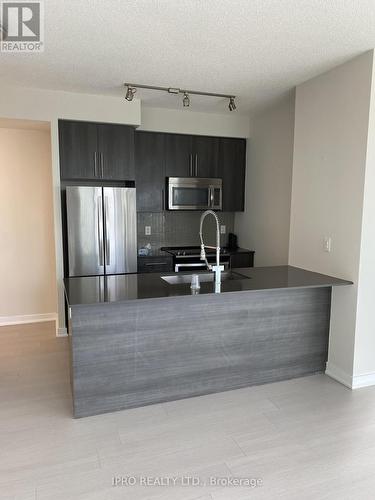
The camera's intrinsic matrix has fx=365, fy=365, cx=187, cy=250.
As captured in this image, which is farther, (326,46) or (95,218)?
(95,218)

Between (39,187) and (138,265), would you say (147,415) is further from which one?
(39,187)

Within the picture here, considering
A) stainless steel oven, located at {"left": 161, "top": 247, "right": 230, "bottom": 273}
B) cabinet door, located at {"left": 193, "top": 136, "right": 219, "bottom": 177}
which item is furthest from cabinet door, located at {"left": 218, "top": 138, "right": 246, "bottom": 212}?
stainless steel oven, located at {"left": 161, "top": 247, "right": 230, "bottom": 273}

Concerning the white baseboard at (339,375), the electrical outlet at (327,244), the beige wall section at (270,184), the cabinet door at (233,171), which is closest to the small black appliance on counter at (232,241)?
the beige wall section at (270,184)

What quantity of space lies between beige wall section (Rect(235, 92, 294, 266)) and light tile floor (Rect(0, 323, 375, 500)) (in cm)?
191

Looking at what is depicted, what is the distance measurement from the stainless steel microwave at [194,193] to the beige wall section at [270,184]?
1.68 feet

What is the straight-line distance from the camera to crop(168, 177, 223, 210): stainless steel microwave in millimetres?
4766

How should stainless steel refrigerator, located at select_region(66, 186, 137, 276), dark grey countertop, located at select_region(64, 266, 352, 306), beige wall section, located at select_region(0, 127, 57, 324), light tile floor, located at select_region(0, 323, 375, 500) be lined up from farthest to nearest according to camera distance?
beige wall section, located at select_region(0, 127, 57, 324), stainless steel refrigerator, located at select_region(66, 186, 137, 276), dark grey countertop, located at select_region(64, 266, 352, 306), light tile floor, located at select_region(0, 323, 375, 500)

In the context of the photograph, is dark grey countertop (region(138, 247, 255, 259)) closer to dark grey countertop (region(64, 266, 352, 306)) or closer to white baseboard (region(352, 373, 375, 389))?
dark grey countertop (region(64, 266, 352, 306))

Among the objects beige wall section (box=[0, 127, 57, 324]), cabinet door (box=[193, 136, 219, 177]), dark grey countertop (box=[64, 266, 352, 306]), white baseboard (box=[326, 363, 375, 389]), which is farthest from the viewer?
cabinet door (box=[193, 136, 219, 177])

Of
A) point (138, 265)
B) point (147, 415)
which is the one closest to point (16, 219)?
point (138, 265)

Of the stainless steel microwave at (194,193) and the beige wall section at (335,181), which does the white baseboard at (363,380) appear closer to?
the beige wall section at (335,181)

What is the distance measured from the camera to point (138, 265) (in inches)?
179

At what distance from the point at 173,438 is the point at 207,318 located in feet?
2.95

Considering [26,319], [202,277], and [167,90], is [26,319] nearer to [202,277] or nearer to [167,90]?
[202,277]
